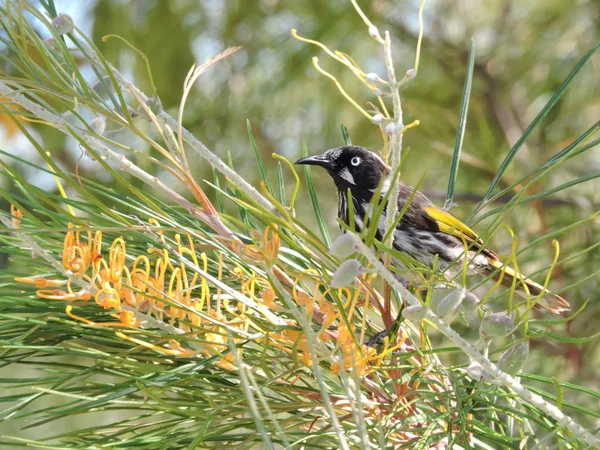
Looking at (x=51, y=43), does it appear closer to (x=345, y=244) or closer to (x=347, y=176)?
(x=345, y=244)

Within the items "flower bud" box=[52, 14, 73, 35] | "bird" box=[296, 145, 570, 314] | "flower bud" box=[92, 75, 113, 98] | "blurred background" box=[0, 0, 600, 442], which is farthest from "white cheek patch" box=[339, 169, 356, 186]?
"flower bud" box=[52, 14, 73, 35]

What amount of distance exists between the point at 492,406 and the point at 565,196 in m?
1.69

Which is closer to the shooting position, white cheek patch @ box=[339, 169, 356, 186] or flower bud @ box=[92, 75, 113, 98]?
flower bud @ box=[92, 75, 113, 98]

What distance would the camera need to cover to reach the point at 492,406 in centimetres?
98

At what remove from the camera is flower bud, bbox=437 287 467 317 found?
70 centimetres

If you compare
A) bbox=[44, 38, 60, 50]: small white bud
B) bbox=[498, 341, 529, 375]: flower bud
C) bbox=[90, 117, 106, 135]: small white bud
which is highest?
bbox=[44, 38, 60, 50]: small white bud

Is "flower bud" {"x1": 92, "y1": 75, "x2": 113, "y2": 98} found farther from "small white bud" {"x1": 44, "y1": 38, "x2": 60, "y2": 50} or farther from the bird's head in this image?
the bird's head

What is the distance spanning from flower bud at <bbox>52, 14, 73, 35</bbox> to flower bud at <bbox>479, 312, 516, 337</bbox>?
23.8 inches

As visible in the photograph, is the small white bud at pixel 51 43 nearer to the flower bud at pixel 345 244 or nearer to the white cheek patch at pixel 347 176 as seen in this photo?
the flower bud at pixel 345 244

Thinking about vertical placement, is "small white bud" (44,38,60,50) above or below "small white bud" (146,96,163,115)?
above

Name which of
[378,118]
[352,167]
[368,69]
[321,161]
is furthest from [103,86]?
[368,69]

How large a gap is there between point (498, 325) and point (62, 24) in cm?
63

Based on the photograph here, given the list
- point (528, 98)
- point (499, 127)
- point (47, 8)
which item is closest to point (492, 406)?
point (47, 8)

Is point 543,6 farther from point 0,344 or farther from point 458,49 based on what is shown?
point 0,344
